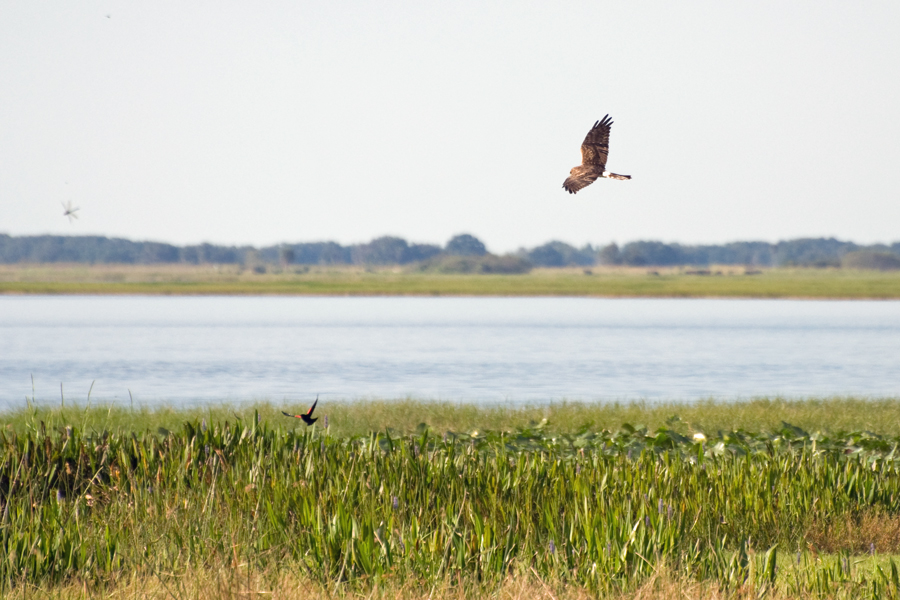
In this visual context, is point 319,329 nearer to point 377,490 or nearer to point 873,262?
point 377,490

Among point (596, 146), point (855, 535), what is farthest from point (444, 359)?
point (596, 146)

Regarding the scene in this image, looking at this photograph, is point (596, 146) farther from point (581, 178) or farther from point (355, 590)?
point (355, 590)

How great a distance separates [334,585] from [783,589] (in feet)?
10.3

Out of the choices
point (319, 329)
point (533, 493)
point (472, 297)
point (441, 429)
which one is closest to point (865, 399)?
point (441, 429)

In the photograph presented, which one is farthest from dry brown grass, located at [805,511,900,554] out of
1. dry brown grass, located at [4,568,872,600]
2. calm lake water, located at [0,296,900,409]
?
calm lake water, located at [0,296,900,409]

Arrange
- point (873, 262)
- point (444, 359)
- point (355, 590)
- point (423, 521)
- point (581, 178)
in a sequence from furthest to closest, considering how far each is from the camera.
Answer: point (873, 262)
point (444, 359)
point (423, 521)
point (355, 590)
point (581, 178)

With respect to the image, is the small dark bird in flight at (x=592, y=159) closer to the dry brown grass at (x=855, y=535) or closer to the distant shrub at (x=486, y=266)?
the dry brown grass at (x=855, y=535)

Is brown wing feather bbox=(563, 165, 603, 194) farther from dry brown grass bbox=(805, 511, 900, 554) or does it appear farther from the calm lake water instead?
the calm lake water

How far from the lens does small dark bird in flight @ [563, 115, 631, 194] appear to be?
605 centimetres

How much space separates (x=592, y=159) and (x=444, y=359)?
28.0 m

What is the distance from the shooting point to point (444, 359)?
112 ft

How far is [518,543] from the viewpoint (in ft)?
23.4

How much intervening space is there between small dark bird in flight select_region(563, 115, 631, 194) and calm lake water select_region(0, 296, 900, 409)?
10725 millimetres

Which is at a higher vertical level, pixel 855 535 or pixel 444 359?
pixel 855 535
